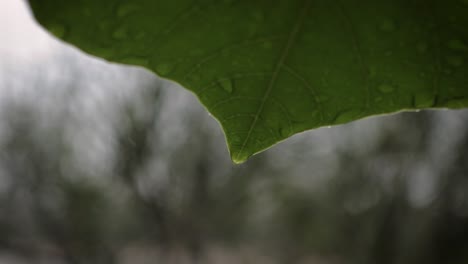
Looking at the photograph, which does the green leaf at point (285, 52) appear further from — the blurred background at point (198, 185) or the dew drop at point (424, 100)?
the blurred background at point (198, 185)

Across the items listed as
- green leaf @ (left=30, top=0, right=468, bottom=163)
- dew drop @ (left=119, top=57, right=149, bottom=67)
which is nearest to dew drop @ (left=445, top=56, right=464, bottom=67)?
green leaf @ (left=30, top=0, right=468, bottom=163)

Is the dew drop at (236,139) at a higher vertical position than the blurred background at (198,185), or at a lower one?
higher

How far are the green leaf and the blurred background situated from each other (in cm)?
603

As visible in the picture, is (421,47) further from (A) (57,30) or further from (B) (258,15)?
(A) (57,30)

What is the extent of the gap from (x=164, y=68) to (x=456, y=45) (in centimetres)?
23

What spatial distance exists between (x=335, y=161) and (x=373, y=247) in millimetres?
1858

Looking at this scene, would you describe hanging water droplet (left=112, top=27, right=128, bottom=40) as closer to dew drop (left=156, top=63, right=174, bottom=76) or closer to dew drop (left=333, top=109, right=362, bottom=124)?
dew drop (left=156, top=63, right=174, bottom=76)

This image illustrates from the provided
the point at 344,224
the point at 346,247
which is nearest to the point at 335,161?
the point at 344,224

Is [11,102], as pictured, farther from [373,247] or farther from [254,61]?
[254,61]

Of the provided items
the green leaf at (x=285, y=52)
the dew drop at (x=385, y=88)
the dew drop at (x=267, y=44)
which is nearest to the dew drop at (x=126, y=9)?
the green leaf at (x=285, y=52)

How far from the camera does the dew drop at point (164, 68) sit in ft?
1.14

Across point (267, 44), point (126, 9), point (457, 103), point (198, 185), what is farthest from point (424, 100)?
point (198, 185)

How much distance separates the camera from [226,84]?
14.2 inches

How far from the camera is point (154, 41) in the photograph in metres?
0.33
